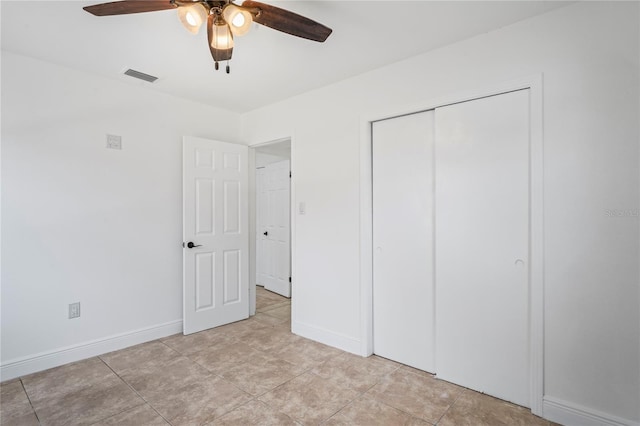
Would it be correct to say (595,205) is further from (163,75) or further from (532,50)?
(163,75)

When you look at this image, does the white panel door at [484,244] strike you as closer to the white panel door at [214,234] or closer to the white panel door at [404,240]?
the white panel door at [404,240]

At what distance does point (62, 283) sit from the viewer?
265cm

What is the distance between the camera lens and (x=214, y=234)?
3.50m

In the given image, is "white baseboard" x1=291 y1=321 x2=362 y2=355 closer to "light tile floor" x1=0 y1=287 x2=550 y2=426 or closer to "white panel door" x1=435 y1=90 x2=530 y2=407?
"light tile floor" x1=0 y1=287 x2=550 y2=426

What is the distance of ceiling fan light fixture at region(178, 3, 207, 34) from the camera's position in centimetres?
155

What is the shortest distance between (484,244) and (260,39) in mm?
2108

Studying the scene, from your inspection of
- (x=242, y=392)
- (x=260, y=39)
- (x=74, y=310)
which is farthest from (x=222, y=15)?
(x=74, y=310)

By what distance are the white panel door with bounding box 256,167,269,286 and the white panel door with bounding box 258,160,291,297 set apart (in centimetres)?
3

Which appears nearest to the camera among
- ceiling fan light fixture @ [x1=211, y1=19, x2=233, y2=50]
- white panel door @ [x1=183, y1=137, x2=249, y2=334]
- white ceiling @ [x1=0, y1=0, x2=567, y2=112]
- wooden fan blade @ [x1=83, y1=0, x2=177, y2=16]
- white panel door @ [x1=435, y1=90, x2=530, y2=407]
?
wooden fan blade @ [x1=83, y1=0, x2=177, y2=16]

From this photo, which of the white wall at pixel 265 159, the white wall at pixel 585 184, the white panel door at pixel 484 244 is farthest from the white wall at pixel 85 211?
the white wall at pixel 585 184

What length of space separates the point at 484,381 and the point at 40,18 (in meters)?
3.72

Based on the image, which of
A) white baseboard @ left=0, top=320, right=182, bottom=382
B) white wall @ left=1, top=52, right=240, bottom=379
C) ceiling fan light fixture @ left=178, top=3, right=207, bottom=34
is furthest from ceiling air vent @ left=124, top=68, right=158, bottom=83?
white baseboard @ left=0, top=320, right=182, bottom=382

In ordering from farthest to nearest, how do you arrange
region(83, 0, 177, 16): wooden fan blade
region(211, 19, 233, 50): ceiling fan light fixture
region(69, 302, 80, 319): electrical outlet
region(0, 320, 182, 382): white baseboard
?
region(69, 302, 80, 319): electrical outlet, region(0, 320, 182, 382): white baseboard, region(211, 19, 233, 50): ceiling fan light fixture, region(83, 0, 177, 16): wooden fan blade

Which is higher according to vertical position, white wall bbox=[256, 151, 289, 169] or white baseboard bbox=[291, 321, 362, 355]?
white wall bbox=[256, 151, 289, 169]
